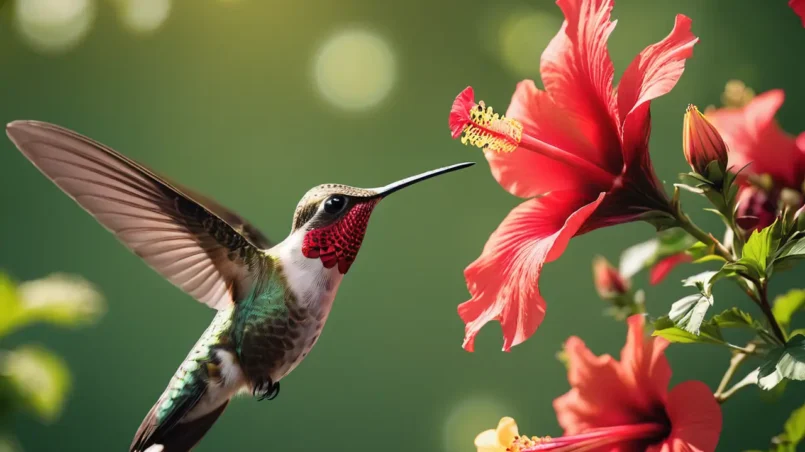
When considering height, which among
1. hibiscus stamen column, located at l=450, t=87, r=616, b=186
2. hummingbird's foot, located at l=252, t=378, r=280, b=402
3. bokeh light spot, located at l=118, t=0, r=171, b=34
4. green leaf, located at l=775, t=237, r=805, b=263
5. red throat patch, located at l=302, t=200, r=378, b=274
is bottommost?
hummingbird's foot, located at l=252, t=378, r=280, b=402

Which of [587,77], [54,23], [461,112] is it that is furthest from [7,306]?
[54,23]

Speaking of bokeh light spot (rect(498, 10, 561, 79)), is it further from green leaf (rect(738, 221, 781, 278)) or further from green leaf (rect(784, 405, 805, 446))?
green leaf (rect(738, 221, 781, 278))

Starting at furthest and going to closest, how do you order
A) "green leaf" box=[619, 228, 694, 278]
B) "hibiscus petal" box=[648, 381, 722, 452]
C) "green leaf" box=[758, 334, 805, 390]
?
1. "green leaf" box=[619, 228, 694, 278]
2. "hibiscus petal" box=[648, 381, 722, 452]
3. "green leaf" box=[758, 334, 805, 390]

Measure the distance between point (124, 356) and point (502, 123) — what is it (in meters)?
1.50

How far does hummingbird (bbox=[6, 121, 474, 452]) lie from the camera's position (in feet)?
2.20

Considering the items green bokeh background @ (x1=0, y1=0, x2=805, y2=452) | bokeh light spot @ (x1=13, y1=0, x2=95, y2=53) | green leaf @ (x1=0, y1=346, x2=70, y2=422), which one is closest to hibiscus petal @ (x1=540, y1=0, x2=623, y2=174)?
green leaf @ (x1=0, y1=346, x2=70, y2=422)

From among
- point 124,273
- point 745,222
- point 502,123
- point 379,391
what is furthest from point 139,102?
point 745,222

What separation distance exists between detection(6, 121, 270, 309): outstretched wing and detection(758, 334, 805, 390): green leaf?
47 cm

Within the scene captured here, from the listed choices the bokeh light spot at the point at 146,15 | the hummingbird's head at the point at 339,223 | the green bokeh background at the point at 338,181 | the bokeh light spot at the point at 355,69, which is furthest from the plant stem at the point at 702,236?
the bokeh light spot at the point at 146,15

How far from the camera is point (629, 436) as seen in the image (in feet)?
2.14

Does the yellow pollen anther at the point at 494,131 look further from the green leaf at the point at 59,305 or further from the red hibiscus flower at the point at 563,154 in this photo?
the green leaf at the point at 59,305

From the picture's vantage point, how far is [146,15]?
181 cm

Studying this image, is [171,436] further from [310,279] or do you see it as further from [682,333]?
[682,333]

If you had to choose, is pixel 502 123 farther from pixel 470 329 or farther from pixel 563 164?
pixel 470 329
